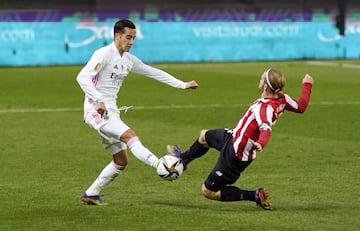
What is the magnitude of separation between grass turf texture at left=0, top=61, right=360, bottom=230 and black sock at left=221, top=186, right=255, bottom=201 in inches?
5.2

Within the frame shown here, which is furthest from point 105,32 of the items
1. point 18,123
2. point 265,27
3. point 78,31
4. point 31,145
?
point 31,145

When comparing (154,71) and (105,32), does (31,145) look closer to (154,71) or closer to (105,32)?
(154,71)

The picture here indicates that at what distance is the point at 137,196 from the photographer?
11.7m

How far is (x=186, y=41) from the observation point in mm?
38969

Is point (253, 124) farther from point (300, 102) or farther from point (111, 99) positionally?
point (111, 99)

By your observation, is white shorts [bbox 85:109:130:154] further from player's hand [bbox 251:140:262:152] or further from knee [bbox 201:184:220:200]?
player's hand [bbox 251:140:262:152]

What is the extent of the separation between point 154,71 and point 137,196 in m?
1.50

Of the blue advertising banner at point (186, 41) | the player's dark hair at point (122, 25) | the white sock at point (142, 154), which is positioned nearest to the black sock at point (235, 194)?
the white sock at point (142, 154)

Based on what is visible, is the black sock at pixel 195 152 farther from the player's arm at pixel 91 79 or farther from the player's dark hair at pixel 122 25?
the player's dark hair at pixel 122 25

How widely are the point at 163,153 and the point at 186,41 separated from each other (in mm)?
23594

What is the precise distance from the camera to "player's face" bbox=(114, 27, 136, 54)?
10938mm

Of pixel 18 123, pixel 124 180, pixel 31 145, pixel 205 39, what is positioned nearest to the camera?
pixel 124 180

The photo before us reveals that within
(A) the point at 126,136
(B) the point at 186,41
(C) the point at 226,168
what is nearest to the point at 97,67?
(A) the point at 126,136

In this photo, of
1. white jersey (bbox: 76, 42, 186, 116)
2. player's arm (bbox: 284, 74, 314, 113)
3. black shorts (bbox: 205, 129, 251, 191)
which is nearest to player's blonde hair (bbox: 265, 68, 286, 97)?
player's arm (bbox: 284, 74, 314, 113)
